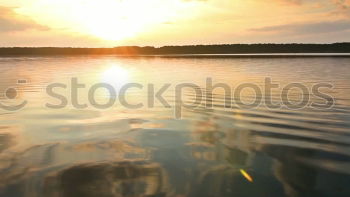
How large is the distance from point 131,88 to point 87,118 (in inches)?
389

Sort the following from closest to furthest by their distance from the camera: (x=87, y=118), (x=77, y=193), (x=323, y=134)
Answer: (x=77, y=193), (x=323, y=134), (x=87, y=118)

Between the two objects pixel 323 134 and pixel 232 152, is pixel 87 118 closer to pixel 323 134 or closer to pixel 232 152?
pixel 232 152

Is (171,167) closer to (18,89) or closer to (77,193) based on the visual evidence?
(77,193)

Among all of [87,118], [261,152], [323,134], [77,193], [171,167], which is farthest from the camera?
[87,118]

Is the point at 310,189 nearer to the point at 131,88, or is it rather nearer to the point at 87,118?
the point at 87,118

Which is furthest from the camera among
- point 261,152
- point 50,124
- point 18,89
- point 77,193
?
point 18,89

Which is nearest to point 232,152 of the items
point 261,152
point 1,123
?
point 261,152

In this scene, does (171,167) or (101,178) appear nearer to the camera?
(101,178)

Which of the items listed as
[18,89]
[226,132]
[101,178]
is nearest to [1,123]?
[101,178]

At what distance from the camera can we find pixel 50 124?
→ 11719 millimetres

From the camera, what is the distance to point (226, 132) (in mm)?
10422

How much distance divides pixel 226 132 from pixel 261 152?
7.09 ft

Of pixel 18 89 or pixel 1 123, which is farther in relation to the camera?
pixel 18 89

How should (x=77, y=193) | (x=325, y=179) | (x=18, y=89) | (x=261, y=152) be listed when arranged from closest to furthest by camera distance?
(x=77, y=193) → (x=325, y=179) → (x=261, y=152) → (x=18, y=89)
